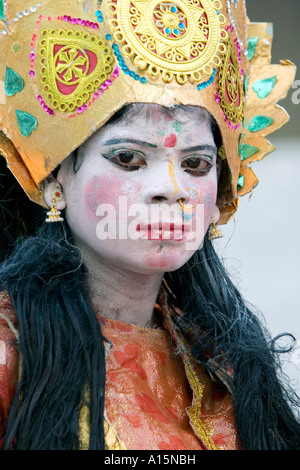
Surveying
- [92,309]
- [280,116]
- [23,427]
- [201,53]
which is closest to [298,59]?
[280,116]

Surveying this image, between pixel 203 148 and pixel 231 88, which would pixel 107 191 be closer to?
pixel 203 148

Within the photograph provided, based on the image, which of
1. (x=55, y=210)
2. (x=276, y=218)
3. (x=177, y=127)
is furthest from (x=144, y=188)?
(x=276, y=218)

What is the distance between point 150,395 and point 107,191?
0.56m

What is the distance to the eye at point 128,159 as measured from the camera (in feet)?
7.38

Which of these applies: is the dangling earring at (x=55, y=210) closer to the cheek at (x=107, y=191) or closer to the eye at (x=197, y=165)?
the cheek at (x=107, y=191)

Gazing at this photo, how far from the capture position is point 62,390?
2.10 metres

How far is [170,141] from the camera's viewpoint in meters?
2.25

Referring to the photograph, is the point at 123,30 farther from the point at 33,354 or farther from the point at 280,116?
the point at 33,354

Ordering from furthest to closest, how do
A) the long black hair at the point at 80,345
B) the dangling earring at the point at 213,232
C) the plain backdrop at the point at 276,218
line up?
1. the plain backdrop at the point at 276,218
2. the dangling earring at the point at 213,232
3. the long black hair at the point at 80,345

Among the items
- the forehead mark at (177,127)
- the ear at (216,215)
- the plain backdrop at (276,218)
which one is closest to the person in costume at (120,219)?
the forehead mark at (177,127)

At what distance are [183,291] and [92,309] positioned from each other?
0.50 metres

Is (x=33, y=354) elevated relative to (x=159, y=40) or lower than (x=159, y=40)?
lower

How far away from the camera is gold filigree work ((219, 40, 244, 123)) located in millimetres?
2414

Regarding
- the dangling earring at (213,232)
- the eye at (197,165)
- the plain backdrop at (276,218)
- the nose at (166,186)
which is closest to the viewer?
the nose at (166,186)
